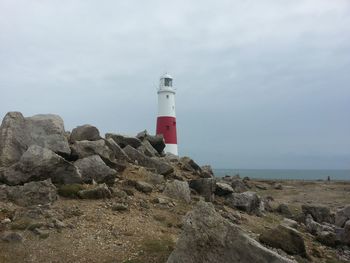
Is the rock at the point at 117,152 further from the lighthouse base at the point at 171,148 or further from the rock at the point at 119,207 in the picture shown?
the lighthouse base at the point at 171,148

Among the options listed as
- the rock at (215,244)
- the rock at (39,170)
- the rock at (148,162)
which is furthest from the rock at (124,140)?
the rock at (215,244)

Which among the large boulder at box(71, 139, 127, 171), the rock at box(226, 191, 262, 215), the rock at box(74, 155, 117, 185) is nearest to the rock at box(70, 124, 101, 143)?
the large boulder at box(71, 139, 127, 171)

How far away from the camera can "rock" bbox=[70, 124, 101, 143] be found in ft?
90.6

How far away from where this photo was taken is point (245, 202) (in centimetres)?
2656

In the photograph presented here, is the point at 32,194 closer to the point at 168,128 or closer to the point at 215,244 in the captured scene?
the point at 215,244

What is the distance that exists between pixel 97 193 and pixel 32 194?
2771 millimetres

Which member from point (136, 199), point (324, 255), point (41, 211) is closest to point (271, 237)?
point (324, 255)

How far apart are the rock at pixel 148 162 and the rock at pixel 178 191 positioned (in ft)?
13.4

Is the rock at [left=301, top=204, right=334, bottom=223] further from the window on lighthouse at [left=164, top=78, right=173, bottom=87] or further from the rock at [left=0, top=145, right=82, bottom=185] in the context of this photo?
the window on lighthouse at [left=164, top=78, right=173, bottom=87]

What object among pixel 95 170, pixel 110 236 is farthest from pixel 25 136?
pixel 110 236

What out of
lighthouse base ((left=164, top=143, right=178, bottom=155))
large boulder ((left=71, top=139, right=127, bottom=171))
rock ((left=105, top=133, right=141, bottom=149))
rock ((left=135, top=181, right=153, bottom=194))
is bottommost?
rock ((left=135, top=181, right=153, bottom=194))

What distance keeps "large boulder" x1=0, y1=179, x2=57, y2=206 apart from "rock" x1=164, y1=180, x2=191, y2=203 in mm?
6494

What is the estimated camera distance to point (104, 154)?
24844 mm

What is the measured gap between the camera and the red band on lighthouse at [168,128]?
172ft
